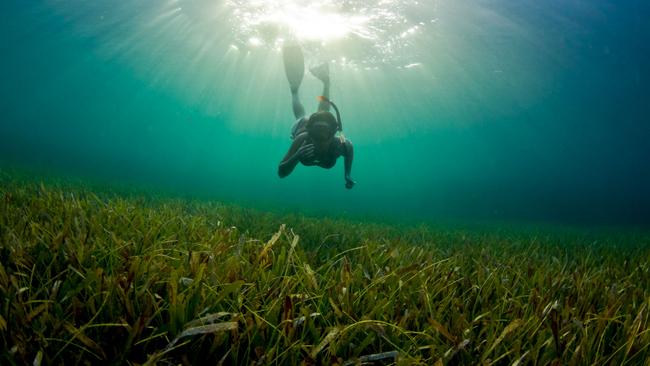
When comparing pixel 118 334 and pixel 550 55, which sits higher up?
pixel 550 55

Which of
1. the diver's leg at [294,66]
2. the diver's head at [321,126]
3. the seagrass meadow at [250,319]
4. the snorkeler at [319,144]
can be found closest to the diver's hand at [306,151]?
the snorkeler at [319,144]

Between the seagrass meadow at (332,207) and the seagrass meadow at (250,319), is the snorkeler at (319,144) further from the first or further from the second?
the seagrass meadow at (250,319)

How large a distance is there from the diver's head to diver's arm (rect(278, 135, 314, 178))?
0.86ft

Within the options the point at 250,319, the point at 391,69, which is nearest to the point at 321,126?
the point at 250,319

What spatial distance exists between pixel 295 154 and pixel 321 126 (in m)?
0.83

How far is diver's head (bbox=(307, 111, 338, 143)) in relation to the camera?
5.87 meters

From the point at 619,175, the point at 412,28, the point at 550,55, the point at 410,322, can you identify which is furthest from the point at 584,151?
the point at 410,322

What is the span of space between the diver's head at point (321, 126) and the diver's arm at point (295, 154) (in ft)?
0.86

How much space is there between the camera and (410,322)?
124 cm

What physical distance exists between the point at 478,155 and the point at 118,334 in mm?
84950

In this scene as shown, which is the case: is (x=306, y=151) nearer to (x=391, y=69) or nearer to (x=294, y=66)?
(x=294, y=66)

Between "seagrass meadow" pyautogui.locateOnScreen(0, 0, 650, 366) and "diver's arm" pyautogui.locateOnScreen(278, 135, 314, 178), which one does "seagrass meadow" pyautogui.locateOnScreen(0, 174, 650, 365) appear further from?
"diver's arm" pyautogui.locateOnScreen(278, 135, 314, 178)

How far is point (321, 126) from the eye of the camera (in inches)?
231

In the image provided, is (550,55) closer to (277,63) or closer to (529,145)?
(277,63)
